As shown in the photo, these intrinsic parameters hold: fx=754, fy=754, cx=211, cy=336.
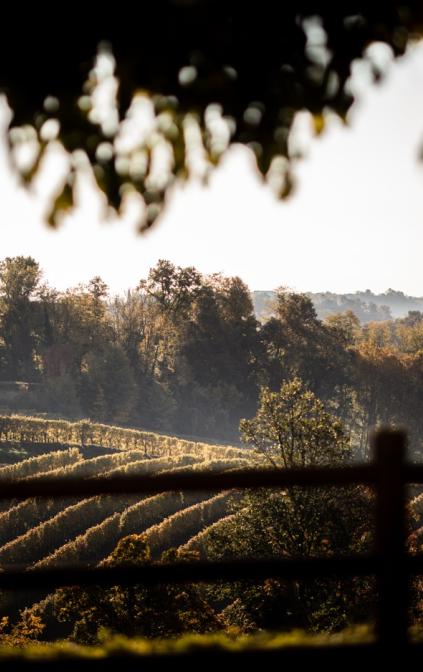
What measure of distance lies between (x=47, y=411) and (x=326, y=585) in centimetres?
5157

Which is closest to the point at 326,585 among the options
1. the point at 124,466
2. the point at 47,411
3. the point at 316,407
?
the point at 316,407

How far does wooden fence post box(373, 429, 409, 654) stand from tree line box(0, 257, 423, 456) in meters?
64.9

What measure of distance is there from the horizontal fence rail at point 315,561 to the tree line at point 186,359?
64.9 metres

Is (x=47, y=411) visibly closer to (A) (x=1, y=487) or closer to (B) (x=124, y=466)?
(B) (x=124, y=466)

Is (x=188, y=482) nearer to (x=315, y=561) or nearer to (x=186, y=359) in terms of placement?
(x=315, y=561)

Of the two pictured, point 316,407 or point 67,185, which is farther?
point 316,407

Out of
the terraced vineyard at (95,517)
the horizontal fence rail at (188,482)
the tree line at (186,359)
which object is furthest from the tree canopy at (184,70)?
the tree line at (186,359)

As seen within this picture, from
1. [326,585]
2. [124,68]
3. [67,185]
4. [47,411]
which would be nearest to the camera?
[124,68]

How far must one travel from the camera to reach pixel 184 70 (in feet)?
14.0

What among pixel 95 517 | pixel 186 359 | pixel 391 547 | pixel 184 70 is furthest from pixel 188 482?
pixel 186 359

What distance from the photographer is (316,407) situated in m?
26.9

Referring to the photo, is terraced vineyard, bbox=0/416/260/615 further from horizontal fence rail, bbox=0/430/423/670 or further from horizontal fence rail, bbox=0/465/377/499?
horizontal fence rail, bbox=0/465/377/499

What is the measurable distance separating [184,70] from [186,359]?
6993 centimetres

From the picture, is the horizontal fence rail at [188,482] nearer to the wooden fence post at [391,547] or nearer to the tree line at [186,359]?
the wooden fence post at [391,547]
